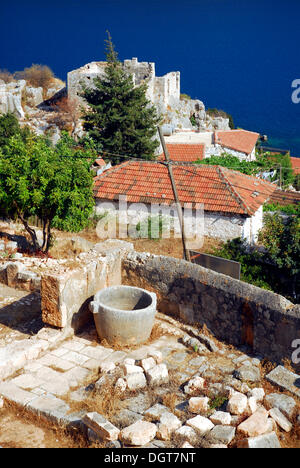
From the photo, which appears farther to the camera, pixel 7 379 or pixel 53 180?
pixel 53 180

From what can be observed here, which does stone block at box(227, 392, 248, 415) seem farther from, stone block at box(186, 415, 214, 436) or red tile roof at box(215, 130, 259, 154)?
red tile roof at box(215, 130, 259, 154)

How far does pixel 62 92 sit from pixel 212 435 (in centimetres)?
4051

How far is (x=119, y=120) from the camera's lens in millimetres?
25906

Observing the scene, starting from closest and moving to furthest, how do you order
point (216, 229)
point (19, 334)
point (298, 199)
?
point (19, 334)
point (216, 229)
point (298, 199)

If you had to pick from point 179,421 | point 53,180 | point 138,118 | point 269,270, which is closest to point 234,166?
point 138,118

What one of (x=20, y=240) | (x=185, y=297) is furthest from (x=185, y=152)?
(x=185, y=297)

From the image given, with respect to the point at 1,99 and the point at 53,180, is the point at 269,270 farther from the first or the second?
the point at 1,99

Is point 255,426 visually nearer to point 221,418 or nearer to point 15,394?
point 221,418

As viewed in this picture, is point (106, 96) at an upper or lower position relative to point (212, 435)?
upper

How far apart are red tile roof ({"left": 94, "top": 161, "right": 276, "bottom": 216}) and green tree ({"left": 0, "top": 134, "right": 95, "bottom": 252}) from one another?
214 inches

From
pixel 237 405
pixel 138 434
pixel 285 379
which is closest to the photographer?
pixel 138 434

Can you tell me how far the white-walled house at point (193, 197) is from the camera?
17.8 metres

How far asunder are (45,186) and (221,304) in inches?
274

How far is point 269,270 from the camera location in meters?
14.7
